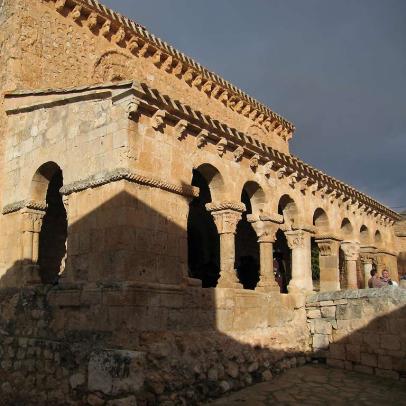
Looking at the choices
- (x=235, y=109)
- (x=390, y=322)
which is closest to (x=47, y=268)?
(x=390, y=322)

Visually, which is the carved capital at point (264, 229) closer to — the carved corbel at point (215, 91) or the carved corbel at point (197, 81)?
the carved corbel at point (197, 81)

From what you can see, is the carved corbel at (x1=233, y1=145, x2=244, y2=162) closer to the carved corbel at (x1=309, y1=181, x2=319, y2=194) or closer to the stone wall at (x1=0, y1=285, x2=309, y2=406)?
the stone wall at (x1=0, y1=285, x2=309, y2=406)

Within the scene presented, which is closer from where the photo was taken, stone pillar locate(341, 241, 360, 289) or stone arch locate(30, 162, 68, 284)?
stone arch locate(30, 162, 68, 284)

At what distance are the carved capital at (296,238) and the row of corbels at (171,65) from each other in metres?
5.10

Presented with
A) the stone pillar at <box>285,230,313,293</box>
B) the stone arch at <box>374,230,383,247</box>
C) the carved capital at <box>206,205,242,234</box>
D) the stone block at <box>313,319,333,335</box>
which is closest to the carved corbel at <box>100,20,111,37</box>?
the carved capital at <box>206,205,242,234</box>

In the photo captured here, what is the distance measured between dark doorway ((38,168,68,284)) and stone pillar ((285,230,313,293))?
4.41 metres

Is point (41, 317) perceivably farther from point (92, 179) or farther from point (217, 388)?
point (217, 388)

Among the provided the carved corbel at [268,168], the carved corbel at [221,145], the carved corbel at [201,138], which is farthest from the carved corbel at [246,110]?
the carved corbel at [201,138]

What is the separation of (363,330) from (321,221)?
3863 mm

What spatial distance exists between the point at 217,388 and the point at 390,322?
3.14 metres

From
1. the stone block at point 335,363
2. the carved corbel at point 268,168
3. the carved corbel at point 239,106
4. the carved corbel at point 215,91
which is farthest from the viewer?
the carved corbel at point 239,106

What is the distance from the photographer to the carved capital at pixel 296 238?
9.94m

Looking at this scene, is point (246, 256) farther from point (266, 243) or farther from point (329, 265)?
point (266, 243)

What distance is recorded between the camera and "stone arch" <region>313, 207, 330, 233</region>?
11343 millimetres
